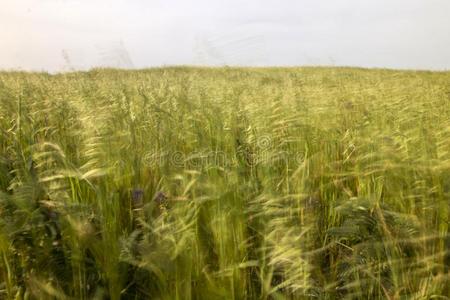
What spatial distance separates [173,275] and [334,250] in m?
0.66

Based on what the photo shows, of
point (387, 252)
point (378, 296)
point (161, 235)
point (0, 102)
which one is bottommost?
point (378, 296)

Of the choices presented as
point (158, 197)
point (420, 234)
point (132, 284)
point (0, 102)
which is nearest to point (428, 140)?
point (420, 234)

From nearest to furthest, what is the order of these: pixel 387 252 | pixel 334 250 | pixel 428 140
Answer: pixel 387 252 < pixel 334 250 < pixel 428 140

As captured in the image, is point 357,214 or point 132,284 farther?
point 357,214

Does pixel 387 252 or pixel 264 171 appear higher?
pixel 264 171

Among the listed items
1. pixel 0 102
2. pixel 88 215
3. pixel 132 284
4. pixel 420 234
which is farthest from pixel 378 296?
pixel 0 102

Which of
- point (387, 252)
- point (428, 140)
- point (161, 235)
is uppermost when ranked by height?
point (428, 140)

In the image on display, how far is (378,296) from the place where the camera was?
1.22 metres

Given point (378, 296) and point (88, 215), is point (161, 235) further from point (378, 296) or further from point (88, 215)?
point (378, 296)

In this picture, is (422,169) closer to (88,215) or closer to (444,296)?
(444,296)

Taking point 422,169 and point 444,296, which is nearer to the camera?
point 444,296

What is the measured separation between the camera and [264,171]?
170 cm

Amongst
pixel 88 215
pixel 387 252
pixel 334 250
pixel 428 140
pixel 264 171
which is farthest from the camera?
pixel 428 140

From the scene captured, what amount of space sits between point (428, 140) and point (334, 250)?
0.76 meters
